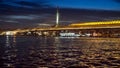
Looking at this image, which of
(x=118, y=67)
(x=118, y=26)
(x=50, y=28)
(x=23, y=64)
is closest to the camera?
(x=118, y=67)

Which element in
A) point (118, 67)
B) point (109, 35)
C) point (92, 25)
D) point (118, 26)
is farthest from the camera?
point (109, 35)

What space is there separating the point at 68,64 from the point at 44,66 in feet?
7.55

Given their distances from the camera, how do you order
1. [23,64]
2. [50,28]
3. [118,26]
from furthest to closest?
[50,28], [118,26], [23,64]

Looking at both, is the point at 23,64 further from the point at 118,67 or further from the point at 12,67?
the point at 118,67

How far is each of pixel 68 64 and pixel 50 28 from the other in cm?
10150

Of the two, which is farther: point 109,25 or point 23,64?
point 109,25

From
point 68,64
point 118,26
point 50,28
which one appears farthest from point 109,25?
point 68,64

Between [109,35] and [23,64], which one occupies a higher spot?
[23,64]

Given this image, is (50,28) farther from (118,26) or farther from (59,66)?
(59,66)

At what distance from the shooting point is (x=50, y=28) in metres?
129

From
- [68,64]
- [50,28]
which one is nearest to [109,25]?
[50,28]

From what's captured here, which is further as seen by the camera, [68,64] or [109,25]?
[109,25]

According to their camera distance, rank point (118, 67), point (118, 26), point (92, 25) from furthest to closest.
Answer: point (92, 25), point (118, 26), point (118, 67)

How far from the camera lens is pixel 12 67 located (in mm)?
→ 26219
